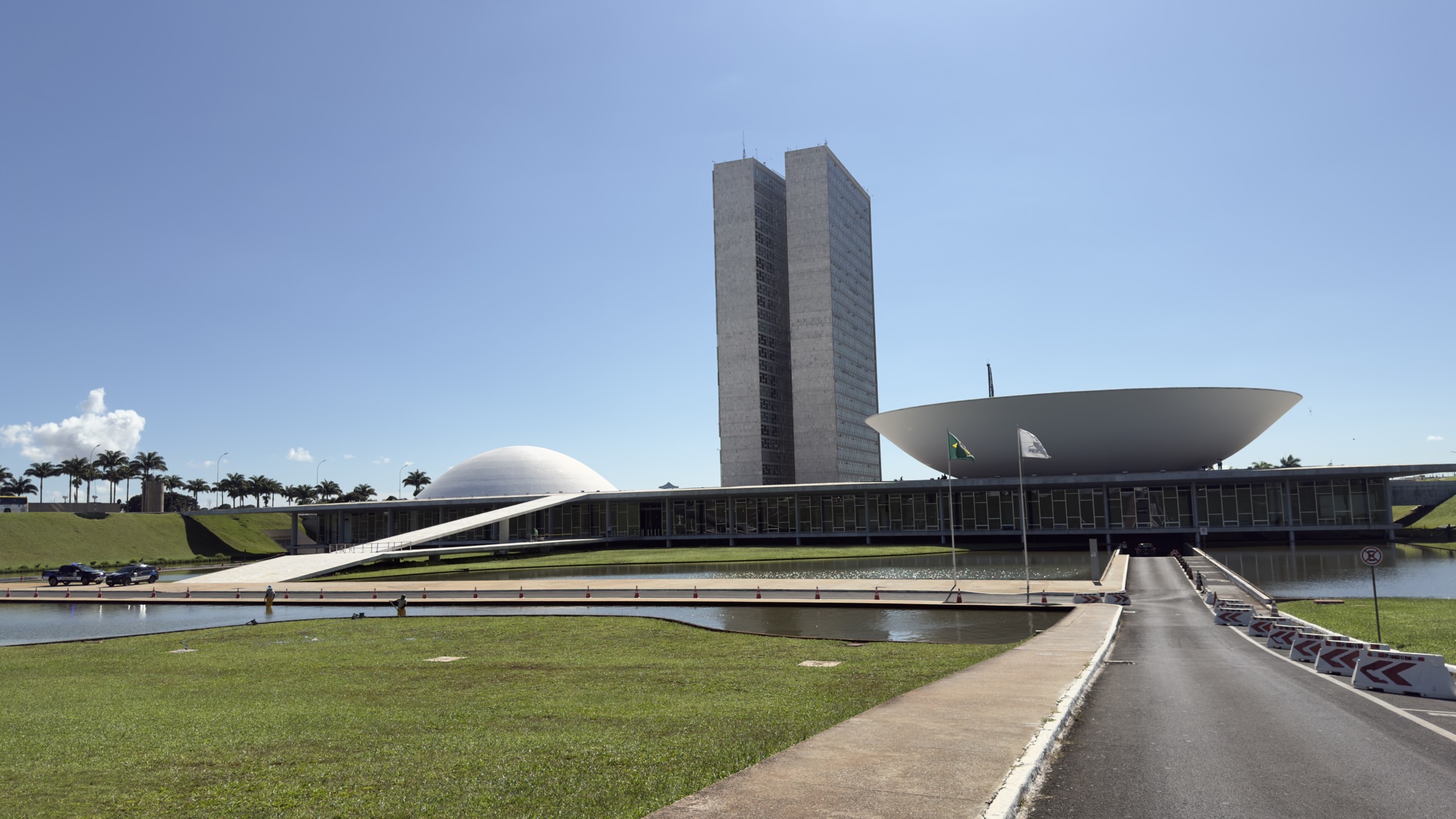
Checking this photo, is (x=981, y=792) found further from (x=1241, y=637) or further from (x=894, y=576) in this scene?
(x=894, y=576)

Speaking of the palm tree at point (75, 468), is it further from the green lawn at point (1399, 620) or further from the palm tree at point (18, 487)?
the green lawn at point (1399, 620)

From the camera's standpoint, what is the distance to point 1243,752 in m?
9.78

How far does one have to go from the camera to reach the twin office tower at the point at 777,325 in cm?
13312

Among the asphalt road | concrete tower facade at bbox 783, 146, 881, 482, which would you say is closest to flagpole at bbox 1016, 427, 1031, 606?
the asphalt road

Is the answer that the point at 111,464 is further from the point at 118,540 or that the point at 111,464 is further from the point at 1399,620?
the point at 1399,620

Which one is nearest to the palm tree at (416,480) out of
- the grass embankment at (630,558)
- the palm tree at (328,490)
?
the palm tree at (328,490)

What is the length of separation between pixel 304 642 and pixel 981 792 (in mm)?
21537

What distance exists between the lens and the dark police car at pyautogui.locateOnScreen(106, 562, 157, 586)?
4978 centimetres

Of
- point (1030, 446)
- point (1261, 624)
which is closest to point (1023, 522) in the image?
point (1030, 446)

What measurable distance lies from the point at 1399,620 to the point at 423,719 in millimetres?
24679

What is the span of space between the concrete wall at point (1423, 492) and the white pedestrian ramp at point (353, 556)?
107057mm

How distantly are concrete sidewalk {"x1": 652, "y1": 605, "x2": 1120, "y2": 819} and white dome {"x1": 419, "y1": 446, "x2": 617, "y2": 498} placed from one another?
11161cm

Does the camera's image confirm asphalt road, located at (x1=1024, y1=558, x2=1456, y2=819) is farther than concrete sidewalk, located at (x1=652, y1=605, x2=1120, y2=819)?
→ Yes

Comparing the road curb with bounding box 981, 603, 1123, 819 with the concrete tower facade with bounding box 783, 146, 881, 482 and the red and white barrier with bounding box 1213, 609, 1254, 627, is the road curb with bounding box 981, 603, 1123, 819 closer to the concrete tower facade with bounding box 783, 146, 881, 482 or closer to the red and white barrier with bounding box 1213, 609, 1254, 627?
the red and white barrier with bounding box 1213, 609, 1254, 627
